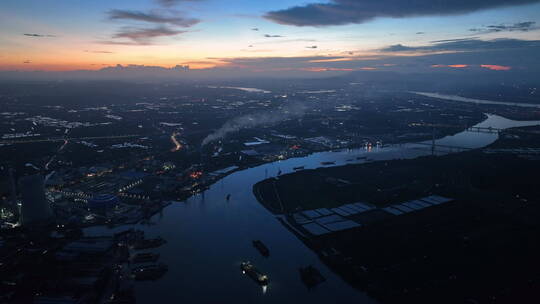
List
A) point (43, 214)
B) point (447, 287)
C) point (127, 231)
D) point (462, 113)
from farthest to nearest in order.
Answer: point (462, 113) < point (43, 214) < point (127, 231) < point (447, 287)

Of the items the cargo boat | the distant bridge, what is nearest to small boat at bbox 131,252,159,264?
the cargo boat

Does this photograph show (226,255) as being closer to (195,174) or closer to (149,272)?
(149,272)

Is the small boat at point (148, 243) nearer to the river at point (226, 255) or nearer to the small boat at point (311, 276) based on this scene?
the river at point (226, 255)

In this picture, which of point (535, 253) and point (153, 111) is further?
point (153, 111)


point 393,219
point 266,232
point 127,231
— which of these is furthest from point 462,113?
point 127,231

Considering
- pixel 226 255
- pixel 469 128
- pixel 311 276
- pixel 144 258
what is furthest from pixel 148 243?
pixel 469 128

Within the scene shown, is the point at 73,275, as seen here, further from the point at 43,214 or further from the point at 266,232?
the point at 266,232

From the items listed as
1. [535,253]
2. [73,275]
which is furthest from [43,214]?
[535,253]

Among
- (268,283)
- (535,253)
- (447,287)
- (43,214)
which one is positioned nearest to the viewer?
(447,287)
